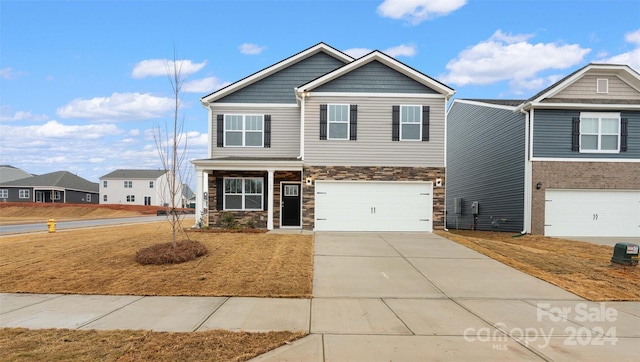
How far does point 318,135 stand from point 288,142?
6.12ft

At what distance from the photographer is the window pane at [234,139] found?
17531mm

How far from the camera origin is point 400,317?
625 centimetres

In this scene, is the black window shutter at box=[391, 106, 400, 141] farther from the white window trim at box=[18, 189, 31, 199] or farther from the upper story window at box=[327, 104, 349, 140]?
the white window trim at box=[18, 189, 31, 199]

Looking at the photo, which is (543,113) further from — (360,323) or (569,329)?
(360,323)

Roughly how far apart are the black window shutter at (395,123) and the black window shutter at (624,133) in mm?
9437

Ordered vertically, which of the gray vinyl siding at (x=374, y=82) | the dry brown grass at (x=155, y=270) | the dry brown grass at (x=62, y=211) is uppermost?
the gray vinyl siding at (x=374, y=82)

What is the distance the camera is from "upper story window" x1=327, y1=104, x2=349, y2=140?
53.3 feet

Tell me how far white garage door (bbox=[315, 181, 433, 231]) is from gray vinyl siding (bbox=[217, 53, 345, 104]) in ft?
15.2

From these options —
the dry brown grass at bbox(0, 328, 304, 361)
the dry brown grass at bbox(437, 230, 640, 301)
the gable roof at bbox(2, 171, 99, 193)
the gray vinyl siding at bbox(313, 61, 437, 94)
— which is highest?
the gray vinyl siding at bbox(313, 61, 437, 94)

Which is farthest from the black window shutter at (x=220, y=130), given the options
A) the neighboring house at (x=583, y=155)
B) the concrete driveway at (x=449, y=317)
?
the neighboring house at (x=583, y=155)

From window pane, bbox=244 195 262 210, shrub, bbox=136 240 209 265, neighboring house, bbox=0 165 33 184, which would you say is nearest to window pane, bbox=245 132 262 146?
window pane, bbox=244 195 262 210

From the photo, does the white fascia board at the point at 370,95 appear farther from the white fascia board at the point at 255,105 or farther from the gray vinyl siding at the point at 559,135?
the gray vinyl siding at the point at 559,135

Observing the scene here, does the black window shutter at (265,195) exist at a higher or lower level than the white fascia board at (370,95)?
lower

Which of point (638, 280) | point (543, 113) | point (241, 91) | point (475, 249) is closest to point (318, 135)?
point (241, 91)
